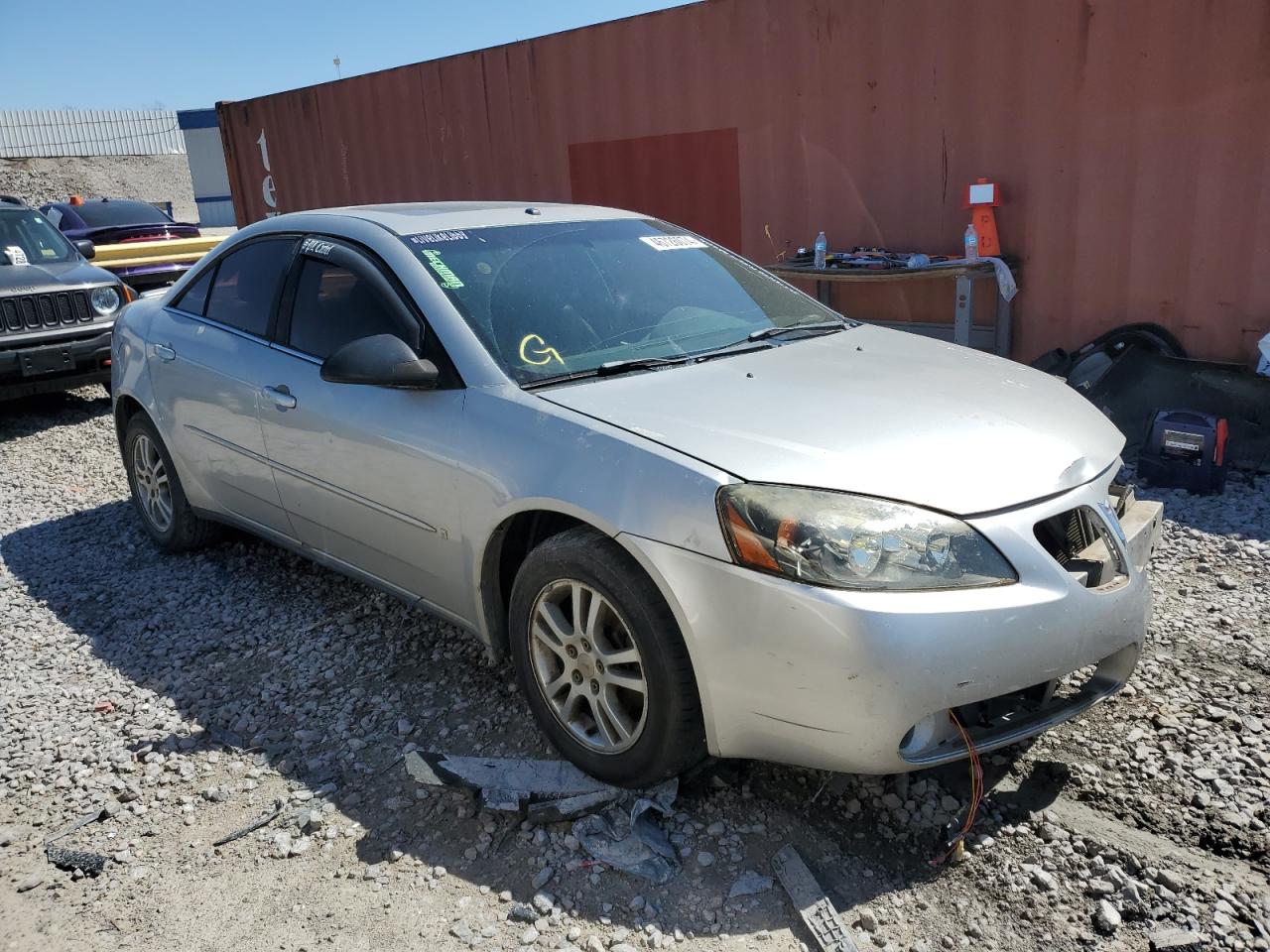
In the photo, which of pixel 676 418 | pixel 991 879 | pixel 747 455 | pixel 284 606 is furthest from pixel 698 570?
pixel 284 606

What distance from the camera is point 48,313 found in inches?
306

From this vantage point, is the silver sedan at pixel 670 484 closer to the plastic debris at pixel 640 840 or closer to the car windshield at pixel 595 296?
the car windshield at pixel 595 296

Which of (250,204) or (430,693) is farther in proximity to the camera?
(250,204)

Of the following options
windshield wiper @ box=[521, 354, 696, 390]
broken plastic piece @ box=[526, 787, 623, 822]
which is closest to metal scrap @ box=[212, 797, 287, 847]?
broken plastic piece @ box=[526, 787, 623, 822]

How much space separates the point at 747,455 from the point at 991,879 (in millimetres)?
1182

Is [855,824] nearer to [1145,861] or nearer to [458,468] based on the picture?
[1145,861]

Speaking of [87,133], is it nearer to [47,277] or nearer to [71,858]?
[47,277]

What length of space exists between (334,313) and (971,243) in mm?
4818

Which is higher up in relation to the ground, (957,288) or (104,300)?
(104,300)

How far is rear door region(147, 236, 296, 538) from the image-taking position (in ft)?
12.6

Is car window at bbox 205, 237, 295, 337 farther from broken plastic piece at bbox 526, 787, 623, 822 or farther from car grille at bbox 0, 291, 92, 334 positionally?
car grille at bbox 0, 291, 92, 334

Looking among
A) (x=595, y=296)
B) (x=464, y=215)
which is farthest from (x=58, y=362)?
(x=595, y=296)

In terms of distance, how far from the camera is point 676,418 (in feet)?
8.70

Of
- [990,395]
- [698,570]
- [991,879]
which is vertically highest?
[990,395]
